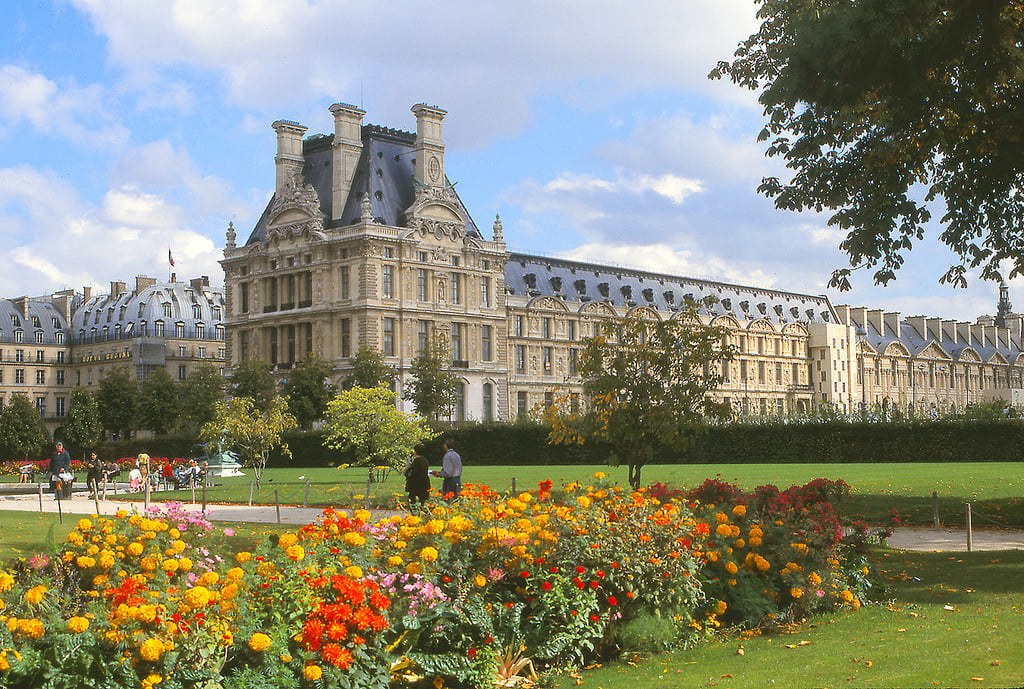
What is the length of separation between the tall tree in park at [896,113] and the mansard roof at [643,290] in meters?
66.9

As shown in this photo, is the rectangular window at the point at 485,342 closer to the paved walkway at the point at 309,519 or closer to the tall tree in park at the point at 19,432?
the tall tree in park at the point at 19,432

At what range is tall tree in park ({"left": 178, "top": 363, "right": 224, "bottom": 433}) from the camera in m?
→ 75.0

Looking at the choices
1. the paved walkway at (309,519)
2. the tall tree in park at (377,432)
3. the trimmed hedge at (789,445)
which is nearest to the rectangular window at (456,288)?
the trimmed hedge at (789,445)

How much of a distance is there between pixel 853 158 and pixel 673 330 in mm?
6285

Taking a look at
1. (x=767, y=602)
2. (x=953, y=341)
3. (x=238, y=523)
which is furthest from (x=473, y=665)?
(x=953, y=341)

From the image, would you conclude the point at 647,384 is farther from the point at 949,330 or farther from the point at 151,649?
the point at 949,330

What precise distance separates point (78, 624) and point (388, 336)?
7461cm

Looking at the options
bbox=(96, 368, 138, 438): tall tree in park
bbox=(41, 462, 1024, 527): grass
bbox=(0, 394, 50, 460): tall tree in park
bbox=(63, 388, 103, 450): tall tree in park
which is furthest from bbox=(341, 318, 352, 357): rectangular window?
bbox=(41, 462, 1024, 527): grass

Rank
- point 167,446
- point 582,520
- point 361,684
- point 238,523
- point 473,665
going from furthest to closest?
point 167,446, point 238,523, point 582,520, point 473,665, point 361,684

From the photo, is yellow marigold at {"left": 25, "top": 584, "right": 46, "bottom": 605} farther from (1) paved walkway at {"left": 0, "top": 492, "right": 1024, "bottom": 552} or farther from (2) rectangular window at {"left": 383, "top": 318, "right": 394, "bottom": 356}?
(2) rectangular window at {"left": 383, "top": 318, "right": 394, "bottom": 356}

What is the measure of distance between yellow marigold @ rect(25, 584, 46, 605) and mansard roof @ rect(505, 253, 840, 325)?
8277cm

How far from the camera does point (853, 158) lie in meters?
23.0

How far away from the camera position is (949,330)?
153250 millimetres

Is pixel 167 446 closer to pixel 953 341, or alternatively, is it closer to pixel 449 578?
pixel 449 578
